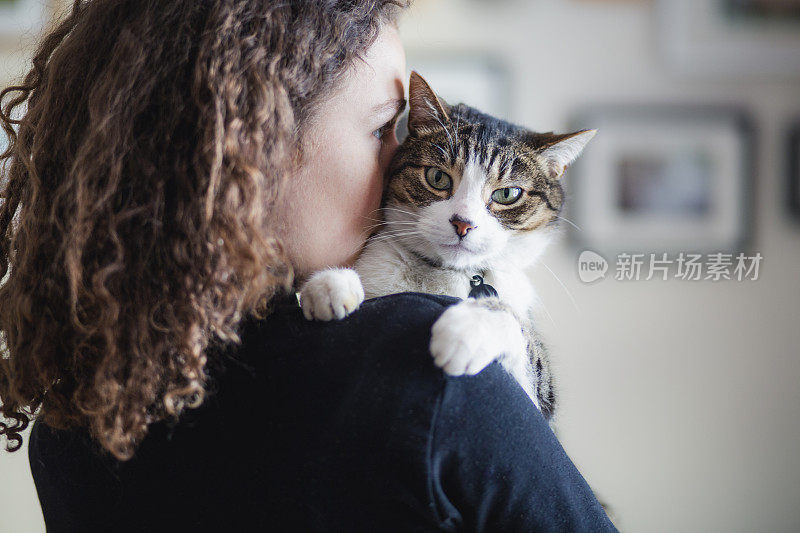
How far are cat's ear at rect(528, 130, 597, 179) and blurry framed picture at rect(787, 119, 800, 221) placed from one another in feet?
4.39

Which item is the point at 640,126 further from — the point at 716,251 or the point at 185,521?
the point at 185,521

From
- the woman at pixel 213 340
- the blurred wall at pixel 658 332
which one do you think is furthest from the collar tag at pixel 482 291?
the blurred wall at pixel 658 332

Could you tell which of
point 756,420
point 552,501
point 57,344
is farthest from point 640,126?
point 57,344

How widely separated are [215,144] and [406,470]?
0.40 metres

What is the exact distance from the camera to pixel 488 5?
82.4 inches

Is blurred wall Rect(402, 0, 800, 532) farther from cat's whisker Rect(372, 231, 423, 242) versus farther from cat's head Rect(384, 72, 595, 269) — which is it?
cat's whisker Rect(372, 231, 423, 242)

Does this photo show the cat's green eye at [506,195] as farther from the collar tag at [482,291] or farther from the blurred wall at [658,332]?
the blurred wall at [658,332]

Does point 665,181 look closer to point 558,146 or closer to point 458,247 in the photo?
point 558,146

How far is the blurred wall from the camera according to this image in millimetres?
2092

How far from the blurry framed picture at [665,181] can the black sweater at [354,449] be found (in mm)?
1582

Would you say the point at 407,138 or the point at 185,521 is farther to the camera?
the point at 407,138

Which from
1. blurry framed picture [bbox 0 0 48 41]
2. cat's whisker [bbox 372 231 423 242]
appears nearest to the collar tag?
cat's whisker [bbox 372 231 423 242]

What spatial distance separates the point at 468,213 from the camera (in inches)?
39.8

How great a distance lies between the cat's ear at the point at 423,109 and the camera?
1.08m
